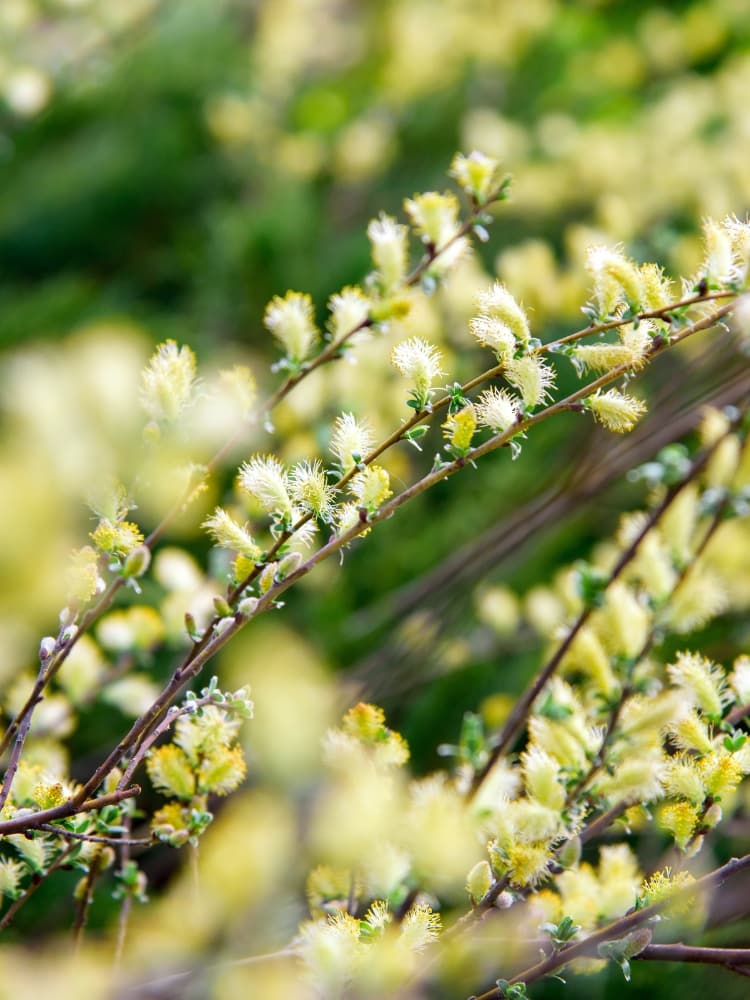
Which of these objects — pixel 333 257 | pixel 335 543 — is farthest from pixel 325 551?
pixel 333 257

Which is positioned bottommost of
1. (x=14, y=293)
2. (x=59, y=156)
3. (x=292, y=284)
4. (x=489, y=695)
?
(x=489, y=695)

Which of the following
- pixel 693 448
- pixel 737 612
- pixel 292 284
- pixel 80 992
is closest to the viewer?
pixel 80 992

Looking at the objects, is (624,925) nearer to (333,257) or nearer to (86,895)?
(86,895)

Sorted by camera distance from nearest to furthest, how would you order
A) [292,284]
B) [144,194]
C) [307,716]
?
[307,716] → [292,284] → [144,194]

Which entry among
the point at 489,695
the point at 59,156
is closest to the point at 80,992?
the point at 489,695

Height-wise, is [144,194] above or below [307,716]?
above

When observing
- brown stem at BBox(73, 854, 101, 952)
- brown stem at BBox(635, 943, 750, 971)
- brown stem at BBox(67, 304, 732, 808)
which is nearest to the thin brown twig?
brown stem at BBox(67, 304, 732, 808)

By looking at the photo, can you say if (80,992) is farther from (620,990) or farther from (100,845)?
(620,990)

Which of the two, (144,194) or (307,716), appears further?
(144,194)
